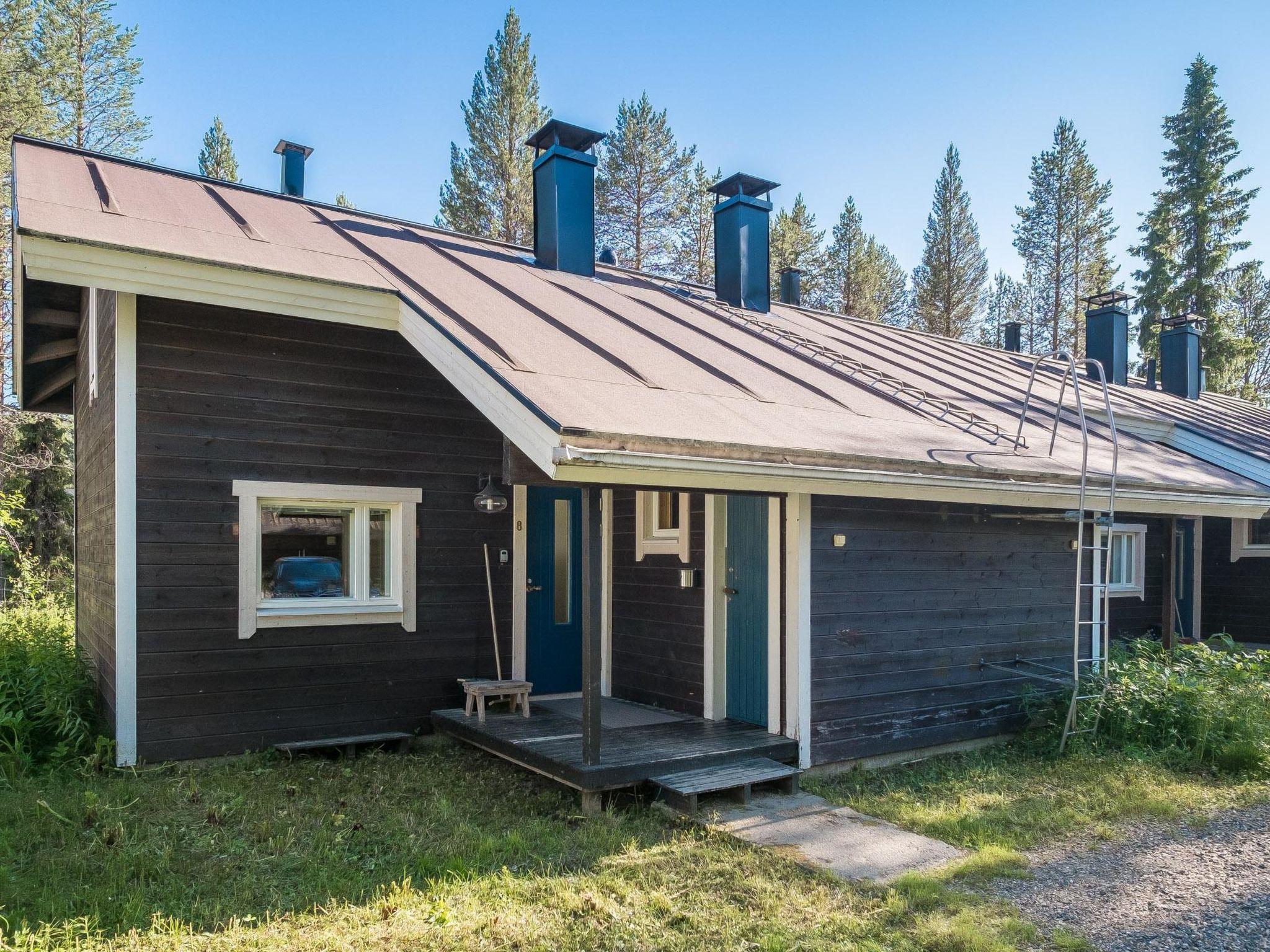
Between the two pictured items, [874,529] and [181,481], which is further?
[874,529]

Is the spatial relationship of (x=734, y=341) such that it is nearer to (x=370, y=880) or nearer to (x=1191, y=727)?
(x=1191, y=727)

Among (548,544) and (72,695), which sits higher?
(548,544)

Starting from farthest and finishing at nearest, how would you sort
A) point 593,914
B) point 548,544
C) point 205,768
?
point 548,544
point 205,768
point 593,914

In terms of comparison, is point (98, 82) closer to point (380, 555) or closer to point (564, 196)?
point (564, 196)

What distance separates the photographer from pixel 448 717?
6.47 m

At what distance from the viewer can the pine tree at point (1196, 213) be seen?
25.7 meters

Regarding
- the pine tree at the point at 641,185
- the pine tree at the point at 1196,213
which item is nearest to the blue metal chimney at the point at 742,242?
the pine tree at the point at 641,185

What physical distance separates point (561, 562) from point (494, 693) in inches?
64.2

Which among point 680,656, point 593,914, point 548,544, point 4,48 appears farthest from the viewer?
point 4,48

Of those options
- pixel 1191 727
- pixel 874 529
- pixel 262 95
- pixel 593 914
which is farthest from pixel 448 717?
pixel 262 95

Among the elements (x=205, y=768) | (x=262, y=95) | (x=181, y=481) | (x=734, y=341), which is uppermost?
(x=262, y=95)

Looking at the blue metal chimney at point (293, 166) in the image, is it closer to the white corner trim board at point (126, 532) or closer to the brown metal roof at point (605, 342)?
the brown metal roof at point (605, 342)

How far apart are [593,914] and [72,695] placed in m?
4.47

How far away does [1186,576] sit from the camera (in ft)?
36.8
